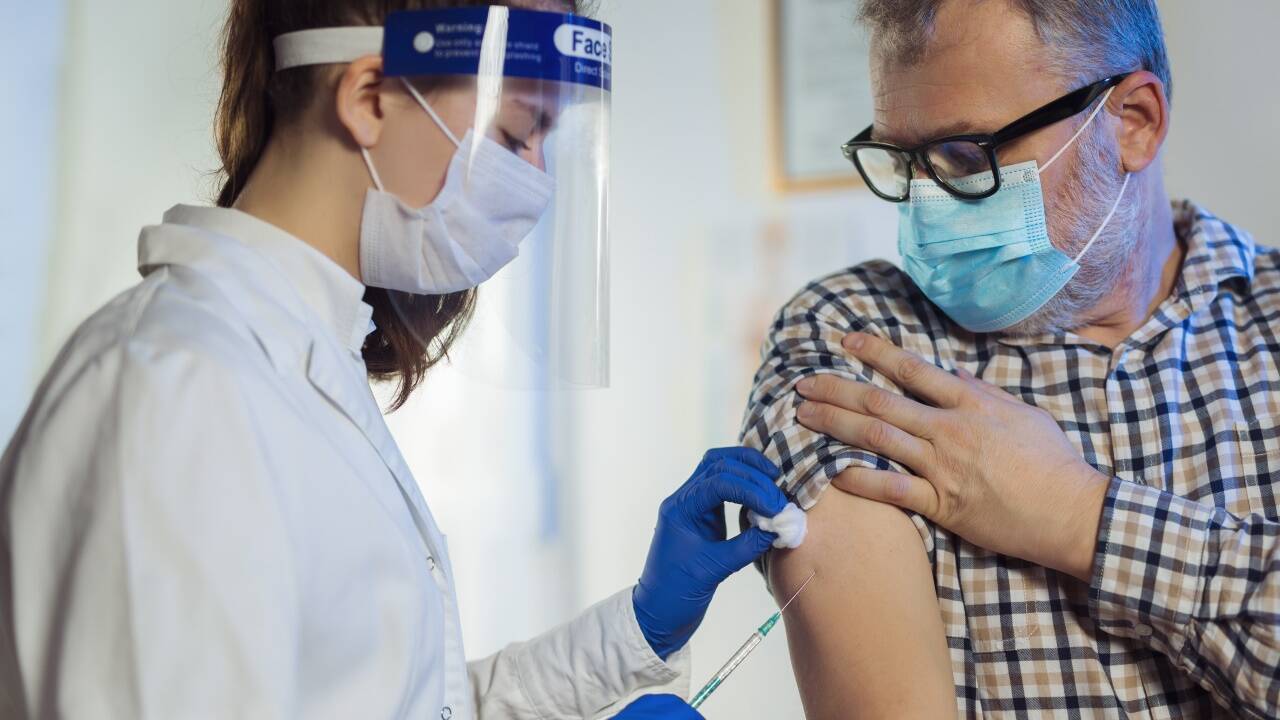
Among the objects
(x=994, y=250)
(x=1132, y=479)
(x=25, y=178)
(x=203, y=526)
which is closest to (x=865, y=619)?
(x=1132, y=479)

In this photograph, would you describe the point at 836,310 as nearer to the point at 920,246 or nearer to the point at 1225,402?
the point at 920,246

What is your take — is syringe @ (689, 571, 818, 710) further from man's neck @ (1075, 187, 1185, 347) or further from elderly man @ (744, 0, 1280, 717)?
man's neck @ (1075, 187, 1185, 347)

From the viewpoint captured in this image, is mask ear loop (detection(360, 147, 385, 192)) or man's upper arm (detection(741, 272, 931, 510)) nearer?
mask ear loop (detection(360, 147, 385, 192))

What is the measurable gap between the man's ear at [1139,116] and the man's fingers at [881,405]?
1.56 feet

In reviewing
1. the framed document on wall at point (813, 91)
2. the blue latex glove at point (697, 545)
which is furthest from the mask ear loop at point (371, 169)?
the framed document on wall at point (813, 91)

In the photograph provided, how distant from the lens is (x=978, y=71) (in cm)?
139

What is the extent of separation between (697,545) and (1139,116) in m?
0.81

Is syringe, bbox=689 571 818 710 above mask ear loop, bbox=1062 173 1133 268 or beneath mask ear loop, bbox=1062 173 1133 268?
beneath

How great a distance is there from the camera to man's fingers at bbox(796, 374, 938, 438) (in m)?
1.31

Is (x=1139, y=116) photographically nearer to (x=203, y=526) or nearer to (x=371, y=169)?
(x=371, y=169)

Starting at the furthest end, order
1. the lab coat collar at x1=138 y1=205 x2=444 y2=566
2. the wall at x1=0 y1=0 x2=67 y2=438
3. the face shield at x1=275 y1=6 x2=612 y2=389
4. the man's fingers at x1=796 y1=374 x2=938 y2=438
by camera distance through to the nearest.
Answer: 1. the wall at x1=0 y1=0 x2=67 y2=438
2. the man's fingers at x1=796 y1=374 x2=938 y2=438
3. the face shield at x1=275 y1=6 x2=612 y2=389
4. the lab coat collar at x1=138 y1=205 x2=444 y2=566

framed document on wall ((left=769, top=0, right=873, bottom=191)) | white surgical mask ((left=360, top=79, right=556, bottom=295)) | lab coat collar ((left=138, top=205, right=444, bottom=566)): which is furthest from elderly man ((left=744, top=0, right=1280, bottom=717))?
framed document on wall ((left=769, top=0, right=873, bottom=191))

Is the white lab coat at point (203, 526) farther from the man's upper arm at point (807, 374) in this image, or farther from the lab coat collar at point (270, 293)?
the man's upper arm at point (807, 374)

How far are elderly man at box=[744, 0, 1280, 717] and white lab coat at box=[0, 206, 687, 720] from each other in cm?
54
